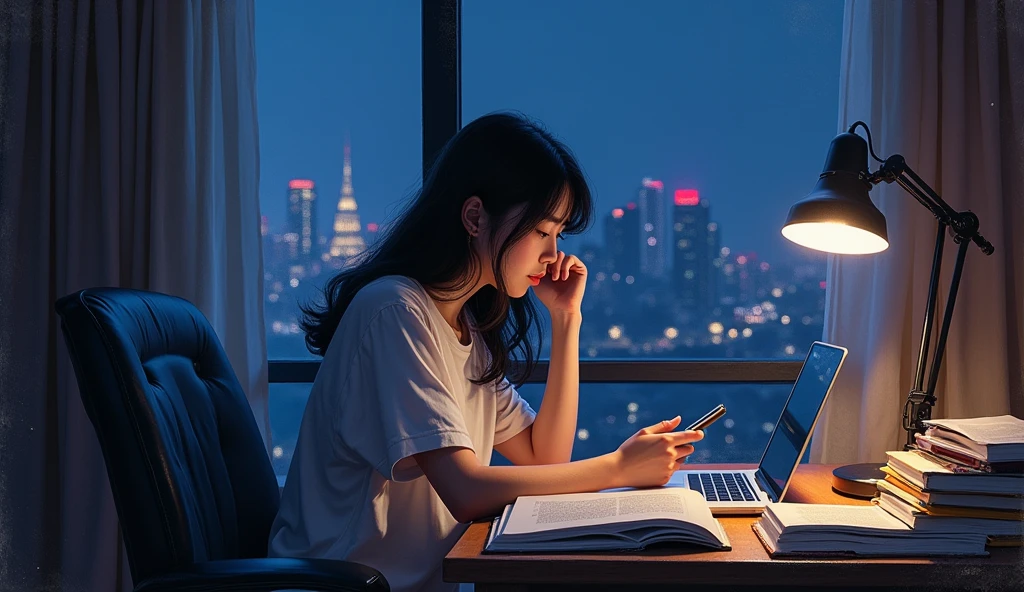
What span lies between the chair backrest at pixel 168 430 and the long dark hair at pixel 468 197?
0.21 m

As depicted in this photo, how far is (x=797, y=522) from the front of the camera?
3.10 feet

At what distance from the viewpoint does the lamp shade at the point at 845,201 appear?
50.1 inches

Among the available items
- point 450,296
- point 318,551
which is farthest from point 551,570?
point 450,296

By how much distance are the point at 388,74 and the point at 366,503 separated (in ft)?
5.12

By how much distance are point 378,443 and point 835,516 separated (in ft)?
1.95

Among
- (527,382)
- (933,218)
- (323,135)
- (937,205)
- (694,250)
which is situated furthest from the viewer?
(323,135)

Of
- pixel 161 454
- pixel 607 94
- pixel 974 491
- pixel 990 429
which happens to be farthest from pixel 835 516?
pixel 607 94

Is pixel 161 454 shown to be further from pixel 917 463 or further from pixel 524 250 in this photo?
pixel 917 463

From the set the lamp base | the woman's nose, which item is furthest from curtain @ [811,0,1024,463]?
the woman's nose

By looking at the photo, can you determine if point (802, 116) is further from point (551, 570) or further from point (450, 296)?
point (551, 570)

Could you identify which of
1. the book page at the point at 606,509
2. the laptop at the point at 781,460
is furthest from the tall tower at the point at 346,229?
the book page at the point at 606,509

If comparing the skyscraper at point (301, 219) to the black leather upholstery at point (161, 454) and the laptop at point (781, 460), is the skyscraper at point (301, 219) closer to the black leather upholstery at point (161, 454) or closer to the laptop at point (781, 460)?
the black leather upholstery at point (161, 454)

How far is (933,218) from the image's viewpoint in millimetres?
1875

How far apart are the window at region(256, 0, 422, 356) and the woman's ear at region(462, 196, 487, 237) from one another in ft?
3.63
